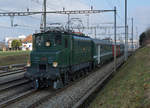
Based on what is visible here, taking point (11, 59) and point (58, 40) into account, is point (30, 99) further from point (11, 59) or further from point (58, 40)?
point (11, 59)

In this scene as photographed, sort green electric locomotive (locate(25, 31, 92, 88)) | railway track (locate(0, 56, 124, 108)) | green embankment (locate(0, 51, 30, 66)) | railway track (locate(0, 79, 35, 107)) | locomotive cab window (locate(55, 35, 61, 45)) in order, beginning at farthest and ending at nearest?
green embankment (locate(0, 51, 30, 66))
locomotive cab window (locate(55, 35, 61, 45))
green electric locomotive (locate(25, 31, 92, 88))
railway track (locate(0, 79, 35, 107))
railway track (locate(0, 56, 124, 108))

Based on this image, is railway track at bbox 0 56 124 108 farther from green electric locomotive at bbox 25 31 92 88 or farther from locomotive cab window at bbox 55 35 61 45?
locomotive cab window at bbox 55 35 61 45

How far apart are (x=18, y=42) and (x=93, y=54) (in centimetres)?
7315

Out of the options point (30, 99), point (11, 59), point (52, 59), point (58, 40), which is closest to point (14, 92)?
point (30, 99)

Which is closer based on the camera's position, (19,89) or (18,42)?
(19,89)

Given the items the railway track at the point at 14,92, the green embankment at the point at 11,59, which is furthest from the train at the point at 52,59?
the green embankment at the point at 11,59

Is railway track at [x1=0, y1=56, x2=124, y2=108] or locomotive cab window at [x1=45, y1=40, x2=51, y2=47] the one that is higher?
locomotive cab window at [x1=45, y1=40, x2=51, y2=47]

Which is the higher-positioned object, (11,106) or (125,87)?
(125,87)

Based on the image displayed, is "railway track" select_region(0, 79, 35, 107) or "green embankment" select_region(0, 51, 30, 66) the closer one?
"railway track" select_region(0, 79, 35, 107)

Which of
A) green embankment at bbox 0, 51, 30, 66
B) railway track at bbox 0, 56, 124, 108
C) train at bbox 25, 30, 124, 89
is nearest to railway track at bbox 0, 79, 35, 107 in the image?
railway track at bbox 0, 56, 124, 108

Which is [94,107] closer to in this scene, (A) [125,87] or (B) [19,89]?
(A) [125,87]

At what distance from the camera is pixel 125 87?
992 cm

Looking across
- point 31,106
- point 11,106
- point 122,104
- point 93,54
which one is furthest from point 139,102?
point 93,54

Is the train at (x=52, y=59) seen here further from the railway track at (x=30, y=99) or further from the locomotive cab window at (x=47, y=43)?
the railway track at (x=30, y=99)
